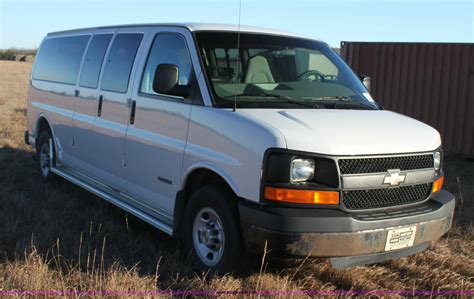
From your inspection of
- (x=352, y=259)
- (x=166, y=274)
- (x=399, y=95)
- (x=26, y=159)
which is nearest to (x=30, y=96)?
(x=26, y=159)

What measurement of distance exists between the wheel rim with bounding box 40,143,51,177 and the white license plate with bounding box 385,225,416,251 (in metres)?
5.08

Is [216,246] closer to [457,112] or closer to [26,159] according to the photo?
[26,159]

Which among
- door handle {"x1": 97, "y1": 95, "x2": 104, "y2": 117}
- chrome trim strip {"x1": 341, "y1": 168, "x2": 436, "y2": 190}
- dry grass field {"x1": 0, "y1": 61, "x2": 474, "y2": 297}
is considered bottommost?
dry grass field {"x1": 0, "y1": 61, "x2": 474, "y2": 297}

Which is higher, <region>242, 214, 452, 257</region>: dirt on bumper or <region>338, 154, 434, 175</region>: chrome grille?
<region>338, 154, 434, 175</region>: chrome grille

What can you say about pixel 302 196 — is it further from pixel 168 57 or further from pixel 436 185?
pixel 168 57

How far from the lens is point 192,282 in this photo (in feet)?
12.5

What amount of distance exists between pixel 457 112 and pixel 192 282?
852cm

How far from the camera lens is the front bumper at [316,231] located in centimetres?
337

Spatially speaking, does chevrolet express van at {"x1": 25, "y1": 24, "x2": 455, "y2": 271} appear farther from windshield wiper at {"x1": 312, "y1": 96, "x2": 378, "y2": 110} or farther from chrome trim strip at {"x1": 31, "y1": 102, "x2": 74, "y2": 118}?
chrome trim strip at {"x1": 31, "y1": 102, "x2": 74, "y2": 118}

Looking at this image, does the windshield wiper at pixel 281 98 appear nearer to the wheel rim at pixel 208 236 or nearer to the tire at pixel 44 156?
the wheel rim at pixel 208 236

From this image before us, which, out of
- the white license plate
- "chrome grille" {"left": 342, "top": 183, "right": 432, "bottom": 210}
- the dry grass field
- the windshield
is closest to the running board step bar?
the dry grass field

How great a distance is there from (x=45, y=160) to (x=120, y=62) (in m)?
2.72

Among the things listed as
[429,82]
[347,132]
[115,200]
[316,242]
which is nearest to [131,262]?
[115,200]

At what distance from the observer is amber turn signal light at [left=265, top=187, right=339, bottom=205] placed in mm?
3422
